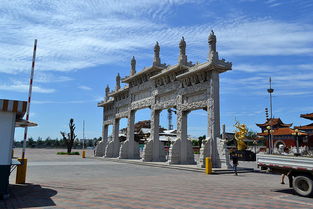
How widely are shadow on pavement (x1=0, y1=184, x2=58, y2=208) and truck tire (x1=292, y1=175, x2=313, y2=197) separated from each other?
7.47m

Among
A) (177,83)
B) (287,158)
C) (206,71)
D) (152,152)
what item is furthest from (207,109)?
(287,158)

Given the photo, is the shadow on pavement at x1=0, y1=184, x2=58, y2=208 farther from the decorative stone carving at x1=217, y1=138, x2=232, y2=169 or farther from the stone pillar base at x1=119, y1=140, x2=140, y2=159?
the stone pillar base at x1=119, y1=140, x2=140, y2=159

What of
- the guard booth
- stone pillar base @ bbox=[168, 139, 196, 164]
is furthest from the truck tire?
stone pillar base @ bbox=[168, 139, 196, 164]

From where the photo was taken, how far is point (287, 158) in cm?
889

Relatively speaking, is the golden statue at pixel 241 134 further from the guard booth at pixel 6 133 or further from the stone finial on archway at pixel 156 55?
the guard booth at pixel 6 133

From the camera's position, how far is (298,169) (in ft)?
27.7

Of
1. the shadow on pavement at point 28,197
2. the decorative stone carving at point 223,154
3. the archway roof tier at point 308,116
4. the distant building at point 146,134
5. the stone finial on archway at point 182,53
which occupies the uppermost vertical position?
the stone finial on archway at point 182,53

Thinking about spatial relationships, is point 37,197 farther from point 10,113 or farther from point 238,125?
point 238,125

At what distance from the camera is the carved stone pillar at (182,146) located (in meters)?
19.7

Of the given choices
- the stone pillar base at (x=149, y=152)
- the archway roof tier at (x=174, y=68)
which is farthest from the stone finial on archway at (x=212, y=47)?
the stone pillar base at (x=149, y=152)

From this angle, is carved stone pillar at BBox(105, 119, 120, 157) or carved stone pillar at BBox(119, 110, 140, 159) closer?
carved stone pillar at BBox(119, 110, 140, 159)

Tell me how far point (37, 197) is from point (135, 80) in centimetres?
2039

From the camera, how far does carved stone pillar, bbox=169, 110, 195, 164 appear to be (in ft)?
64.7

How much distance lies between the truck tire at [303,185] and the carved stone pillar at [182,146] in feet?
38.1
